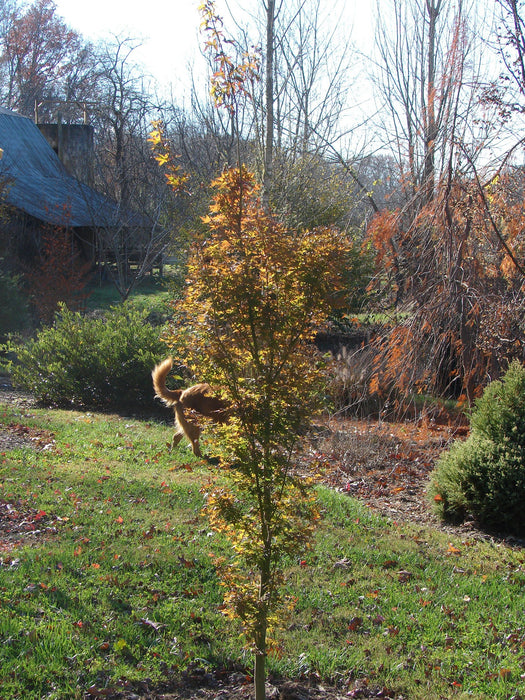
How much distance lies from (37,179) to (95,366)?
702 inches

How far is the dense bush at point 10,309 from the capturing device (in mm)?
16328

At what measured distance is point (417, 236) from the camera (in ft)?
31.6

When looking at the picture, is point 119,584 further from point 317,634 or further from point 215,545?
point 317,634

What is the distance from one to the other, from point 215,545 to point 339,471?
3.41m

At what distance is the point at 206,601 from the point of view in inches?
185

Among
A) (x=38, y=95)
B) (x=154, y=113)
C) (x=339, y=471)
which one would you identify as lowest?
(x=339, y=471)

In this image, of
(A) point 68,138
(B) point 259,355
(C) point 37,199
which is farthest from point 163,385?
(A) point 68,138

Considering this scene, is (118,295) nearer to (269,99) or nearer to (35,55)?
(269,99)

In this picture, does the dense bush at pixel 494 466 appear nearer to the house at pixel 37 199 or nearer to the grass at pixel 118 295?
the house at pixel 37 199

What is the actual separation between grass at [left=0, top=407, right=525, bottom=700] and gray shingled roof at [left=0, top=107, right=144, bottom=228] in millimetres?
15758

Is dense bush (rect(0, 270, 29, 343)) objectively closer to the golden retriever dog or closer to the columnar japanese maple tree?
the golden retriever dog

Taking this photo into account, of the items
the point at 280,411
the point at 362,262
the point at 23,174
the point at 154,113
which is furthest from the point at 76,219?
the point at 280,411

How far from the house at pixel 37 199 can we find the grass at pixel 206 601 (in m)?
13.4

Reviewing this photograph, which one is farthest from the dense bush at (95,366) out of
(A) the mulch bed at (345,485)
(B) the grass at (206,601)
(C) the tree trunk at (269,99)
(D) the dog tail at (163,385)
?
(B) the grass at (206,601)
